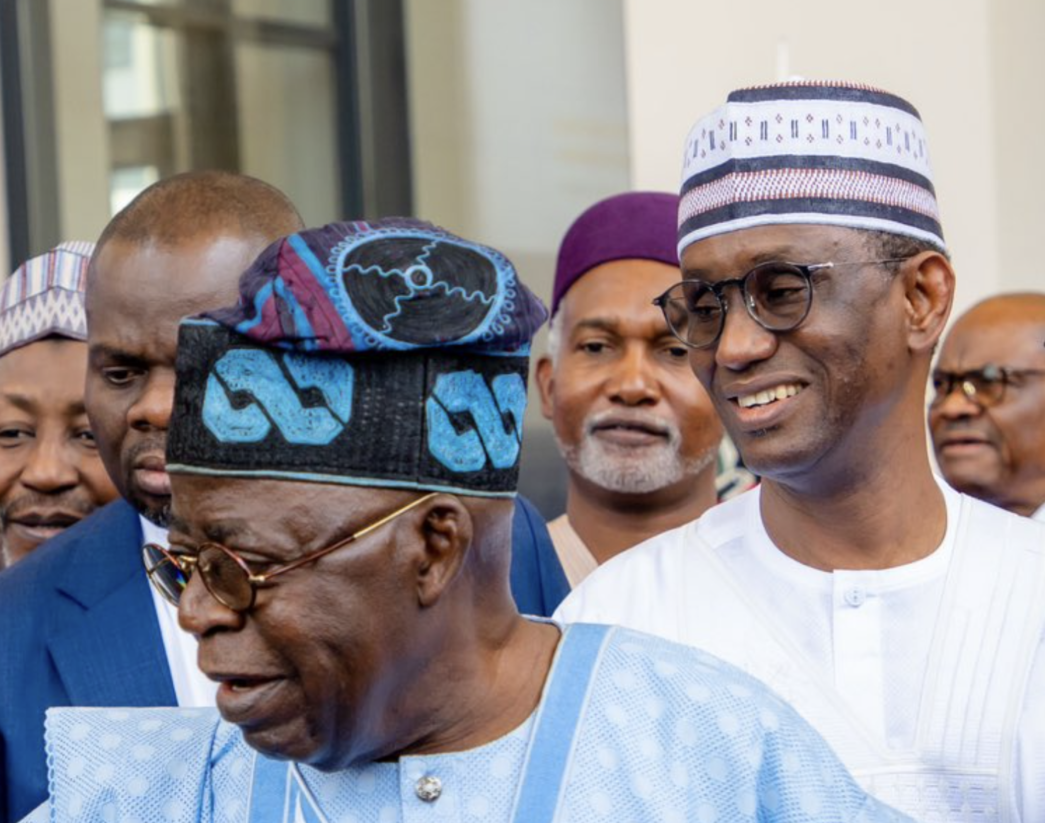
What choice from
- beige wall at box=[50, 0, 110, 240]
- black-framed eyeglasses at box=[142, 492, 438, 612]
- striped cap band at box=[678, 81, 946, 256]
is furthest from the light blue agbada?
beige wall at box=[50, 0, 110, 240]

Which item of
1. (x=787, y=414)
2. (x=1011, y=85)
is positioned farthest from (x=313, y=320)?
(x=1011, y=85)

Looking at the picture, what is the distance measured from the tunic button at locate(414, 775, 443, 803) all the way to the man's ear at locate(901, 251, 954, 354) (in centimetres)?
132

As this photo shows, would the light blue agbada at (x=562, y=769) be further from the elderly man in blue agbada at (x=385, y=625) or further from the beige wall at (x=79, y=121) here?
the beige wall at (x=79, y=121)

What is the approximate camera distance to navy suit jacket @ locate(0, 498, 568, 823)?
3188mm

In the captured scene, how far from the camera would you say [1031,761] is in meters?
3.17

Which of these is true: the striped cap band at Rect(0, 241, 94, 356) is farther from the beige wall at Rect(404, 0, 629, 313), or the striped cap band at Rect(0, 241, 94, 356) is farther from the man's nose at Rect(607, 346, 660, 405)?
the beige wall at Rect(404, 0, 629, 313)

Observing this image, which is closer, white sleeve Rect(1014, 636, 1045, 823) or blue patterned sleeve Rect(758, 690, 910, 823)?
blue patterned sleeve Rect(758, 690, 910, 823)

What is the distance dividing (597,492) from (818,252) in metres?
→ 1.67

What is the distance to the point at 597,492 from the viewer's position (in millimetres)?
4914

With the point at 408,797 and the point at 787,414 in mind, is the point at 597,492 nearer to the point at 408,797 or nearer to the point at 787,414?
the point at 787,414

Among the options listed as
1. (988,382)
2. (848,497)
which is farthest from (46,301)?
(988,382)

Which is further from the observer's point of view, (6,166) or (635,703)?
(6,166)

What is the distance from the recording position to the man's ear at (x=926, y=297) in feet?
11.3

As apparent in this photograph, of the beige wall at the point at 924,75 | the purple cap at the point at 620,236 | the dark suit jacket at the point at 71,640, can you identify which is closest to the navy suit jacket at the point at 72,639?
the dark suit jacket at the point at 71,640
